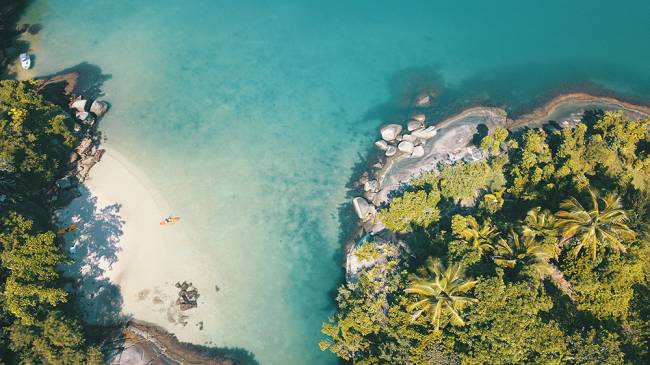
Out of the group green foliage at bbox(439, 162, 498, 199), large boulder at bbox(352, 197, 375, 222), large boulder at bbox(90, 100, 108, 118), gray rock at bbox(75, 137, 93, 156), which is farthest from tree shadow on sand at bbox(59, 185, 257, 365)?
green foliage at bbox(439, 162, 498, 199)

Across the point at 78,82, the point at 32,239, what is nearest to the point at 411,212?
the point at 32,239

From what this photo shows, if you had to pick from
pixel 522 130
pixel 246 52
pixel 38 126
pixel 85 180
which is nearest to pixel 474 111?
pixel 522 130

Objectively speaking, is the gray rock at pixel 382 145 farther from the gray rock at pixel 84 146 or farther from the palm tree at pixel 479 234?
the gray rock at pixel 84 146

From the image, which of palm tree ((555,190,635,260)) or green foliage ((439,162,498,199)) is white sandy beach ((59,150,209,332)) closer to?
green foliage ((439,162,498,199))

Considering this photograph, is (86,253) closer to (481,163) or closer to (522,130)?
(481,163)

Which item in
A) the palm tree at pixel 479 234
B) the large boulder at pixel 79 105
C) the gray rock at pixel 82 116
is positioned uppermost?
the palm tree at pixel 479 234

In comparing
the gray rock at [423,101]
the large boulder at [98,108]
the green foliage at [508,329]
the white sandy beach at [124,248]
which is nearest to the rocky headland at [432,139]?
the gray rock at [423,101]

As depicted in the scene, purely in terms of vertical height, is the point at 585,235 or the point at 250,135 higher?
the point at 585,235

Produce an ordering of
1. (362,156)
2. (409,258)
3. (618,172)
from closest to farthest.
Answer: (409,258) → (618,172) → (362,156)
